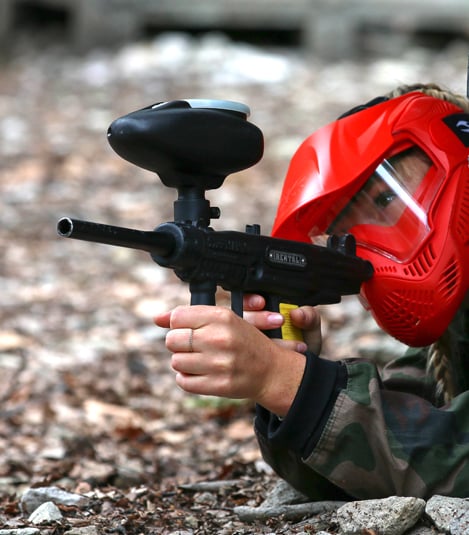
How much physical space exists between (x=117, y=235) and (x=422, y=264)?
891 mm

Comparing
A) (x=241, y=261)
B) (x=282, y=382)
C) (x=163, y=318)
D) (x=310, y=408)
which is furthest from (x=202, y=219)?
(x=310, y=408)

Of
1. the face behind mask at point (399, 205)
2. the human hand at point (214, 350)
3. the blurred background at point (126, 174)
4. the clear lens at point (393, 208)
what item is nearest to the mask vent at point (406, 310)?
the face behind mask at point (399, 205)

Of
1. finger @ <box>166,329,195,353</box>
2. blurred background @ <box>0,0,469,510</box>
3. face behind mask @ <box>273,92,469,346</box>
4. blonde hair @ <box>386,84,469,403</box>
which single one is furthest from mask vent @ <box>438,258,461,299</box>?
blurred background @ <box>0,0,469,510</box>

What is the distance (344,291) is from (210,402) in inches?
79.1

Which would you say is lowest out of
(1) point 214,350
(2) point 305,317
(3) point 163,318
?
(1) point 214,350

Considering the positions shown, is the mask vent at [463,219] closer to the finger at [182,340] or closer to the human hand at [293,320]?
the human hand at [293,320]

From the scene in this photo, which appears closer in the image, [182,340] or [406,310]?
[182,340]

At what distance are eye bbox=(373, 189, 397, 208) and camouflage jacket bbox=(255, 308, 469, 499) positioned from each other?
430mm

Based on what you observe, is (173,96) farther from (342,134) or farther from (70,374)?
(342,134)

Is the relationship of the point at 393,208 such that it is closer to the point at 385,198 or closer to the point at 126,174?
the point at 385,198

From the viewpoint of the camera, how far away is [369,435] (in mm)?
2492

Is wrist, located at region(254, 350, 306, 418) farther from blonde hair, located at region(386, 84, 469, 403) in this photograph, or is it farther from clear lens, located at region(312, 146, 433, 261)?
blonde hair, located at region(386, 84, 469, 403)

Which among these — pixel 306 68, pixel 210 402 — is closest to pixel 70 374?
pixel 210 402

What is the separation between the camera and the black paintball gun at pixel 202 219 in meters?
2.20
